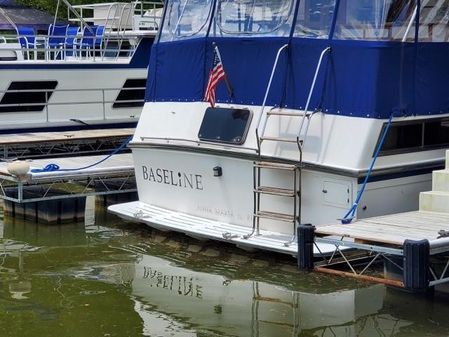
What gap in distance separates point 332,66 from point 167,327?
384 centimetres

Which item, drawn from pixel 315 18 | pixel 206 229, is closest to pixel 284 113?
pixel 315 18

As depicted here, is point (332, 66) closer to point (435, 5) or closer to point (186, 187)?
point (435, 5)

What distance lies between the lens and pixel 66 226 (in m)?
13.8

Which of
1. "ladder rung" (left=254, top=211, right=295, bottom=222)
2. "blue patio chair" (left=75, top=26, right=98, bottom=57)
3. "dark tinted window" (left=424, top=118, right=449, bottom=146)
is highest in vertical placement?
"blue patio chair" (left=75, top=26, right=98, bottom=57)

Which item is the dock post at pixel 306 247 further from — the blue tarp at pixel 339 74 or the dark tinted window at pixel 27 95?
the dark tinted window at pixel 27 95

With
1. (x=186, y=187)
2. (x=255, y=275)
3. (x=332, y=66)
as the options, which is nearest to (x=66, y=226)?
(x=186, y=187)

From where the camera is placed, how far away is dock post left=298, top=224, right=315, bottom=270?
9.12m

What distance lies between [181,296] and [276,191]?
1826mm

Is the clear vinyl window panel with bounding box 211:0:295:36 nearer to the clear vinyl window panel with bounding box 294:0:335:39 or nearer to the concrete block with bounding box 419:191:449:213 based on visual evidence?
the clear vinyl window panel with bounding box 294:0:335:39

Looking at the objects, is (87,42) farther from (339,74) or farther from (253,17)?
(339,74)

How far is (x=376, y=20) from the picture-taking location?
10.7 metres

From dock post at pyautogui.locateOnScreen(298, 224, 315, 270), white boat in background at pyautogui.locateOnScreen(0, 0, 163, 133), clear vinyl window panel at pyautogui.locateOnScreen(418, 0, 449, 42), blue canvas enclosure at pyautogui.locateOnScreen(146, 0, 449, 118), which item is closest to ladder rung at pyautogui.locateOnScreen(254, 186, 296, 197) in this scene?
blue canvas enclosure at pyautogui.locateOnScreen(146, 0, 449, 118)

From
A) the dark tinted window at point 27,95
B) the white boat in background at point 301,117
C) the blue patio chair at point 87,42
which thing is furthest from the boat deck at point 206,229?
the blue patio chair at point 87,42

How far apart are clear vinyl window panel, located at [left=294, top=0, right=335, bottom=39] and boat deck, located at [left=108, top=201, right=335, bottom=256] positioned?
246 cm
